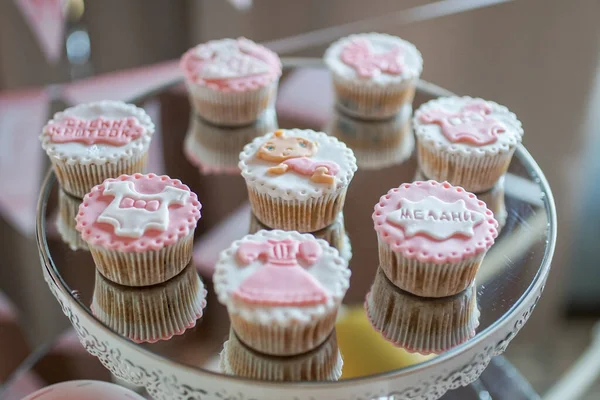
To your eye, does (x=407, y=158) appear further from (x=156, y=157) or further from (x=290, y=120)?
(x=156, y=157)

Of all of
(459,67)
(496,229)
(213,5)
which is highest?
(496,229)

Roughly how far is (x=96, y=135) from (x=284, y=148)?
0.26 metres

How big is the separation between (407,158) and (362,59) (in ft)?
0.67

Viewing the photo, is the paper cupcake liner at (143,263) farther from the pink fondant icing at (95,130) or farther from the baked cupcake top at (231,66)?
the baked cupcake top at (231,66)

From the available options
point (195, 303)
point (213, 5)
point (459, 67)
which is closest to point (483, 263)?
point (195, 303)

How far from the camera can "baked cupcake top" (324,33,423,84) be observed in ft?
3.71

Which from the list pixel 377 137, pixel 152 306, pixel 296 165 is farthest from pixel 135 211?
pixel 377 137

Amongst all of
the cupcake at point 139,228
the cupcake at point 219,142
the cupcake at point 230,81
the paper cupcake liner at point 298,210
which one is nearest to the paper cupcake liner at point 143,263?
the cupcake at point 139,228

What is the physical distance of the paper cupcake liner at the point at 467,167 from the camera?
0.97 metres

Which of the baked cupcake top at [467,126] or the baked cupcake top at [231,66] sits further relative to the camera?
the baked cupcake top at [231,66]

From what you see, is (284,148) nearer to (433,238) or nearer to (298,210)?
(298,210)

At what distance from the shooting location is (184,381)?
700mm

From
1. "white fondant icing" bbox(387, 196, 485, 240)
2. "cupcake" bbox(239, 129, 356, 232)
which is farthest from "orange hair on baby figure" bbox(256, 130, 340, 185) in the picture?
"white fondant icing" bbox(387, 196, 485, 240)

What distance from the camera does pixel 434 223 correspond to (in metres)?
0.82
